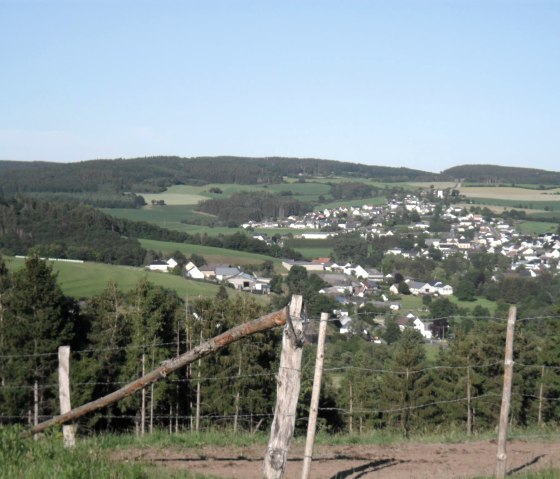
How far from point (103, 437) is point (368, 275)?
74.4 meters

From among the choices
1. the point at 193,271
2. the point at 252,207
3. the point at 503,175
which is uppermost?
the point at 503,175

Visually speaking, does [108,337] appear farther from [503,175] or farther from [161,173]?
[503,175]

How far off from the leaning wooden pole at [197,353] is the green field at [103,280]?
119 ft

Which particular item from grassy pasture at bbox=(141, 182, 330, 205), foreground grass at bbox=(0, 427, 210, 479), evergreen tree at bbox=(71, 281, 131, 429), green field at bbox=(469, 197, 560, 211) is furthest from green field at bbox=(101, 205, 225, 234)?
foreground grass at bbox=(0, 427, 210, 479)

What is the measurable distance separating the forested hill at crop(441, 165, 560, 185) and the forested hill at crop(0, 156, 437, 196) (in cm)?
798

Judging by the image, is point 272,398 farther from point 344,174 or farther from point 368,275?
point 344,174

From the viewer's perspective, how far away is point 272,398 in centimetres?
2139

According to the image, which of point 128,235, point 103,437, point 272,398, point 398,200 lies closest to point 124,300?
point 272,398

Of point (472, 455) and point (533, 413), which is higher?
point (472, 455)

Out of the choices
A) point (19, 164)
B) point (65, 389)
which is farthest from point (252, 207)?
point (65, 389)

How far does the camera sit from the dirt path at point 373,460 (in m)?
8.07

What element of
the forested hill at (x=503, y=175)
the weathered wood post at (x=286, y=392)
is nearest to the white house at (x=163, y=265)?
the weathered wood post at (x=286, y=392)

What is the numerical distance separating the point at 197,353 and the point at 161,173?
455ft

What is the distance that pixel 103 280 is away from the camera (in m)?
49.4
